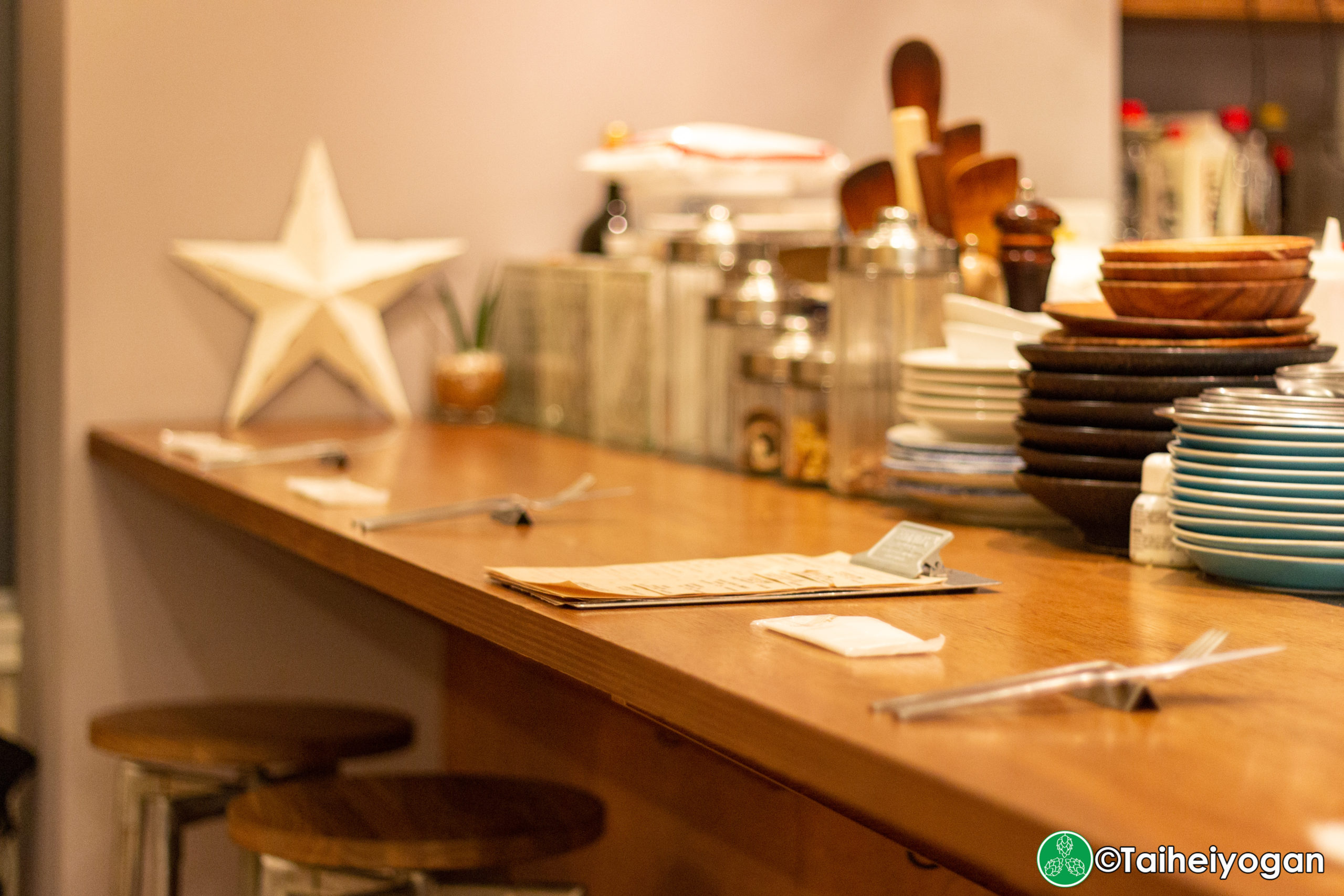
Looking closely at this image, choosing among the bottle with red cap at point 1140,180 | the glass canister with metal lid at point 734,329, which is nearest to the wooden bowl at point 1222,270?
the glass canister with metal lid at point 734,329

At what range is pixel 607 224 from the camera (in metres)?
2.40

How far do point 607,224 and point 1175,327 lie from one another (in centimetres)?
136

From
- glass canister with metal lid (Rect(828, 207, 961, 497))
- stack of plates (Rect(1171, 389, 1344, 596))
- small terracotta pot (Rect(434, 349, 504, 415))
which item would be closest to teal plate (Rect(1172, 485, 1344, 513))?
stack of plates (Rect(1171, 389, 1344, 596))

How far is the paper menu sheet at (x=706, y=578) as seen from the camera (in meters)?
0.95

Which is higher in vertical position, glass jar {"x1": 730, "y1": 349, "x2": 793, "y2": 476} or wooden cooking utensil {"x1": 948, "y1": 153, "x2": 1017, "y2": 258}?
wooden cooking utensil {"x1": 948, "y1": 153, "x2": 1017, "y2": 258}

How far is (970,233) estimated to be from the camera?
1.57 meters

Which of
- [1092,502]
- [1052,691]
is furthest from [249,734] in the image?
[1052,691]

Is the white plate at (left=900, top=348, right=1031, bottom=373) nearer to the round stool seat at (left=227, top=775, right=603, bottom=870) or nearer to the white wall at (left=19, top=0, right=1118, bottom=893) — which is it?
the round stool seat at (left=227, top=775, right=603, bottom=870)

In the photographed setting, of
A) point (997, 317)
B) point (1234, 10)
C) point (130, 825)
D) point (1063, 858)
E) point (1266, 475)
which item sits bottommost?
point (130, 825)

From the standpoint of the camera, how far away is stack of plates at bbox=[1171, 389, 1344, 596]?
0.96 meters

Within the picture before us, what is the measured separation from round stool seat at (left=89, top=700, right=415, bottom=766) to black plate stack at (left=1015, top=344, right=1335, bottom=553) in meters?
0.98

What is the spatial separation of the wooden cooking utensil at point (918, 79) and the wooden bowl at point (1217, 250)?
56 centimetres

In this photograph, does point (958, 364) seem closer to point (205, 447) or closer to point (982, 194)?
point (982, 194)

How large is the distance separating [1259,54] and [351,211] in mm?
2409
